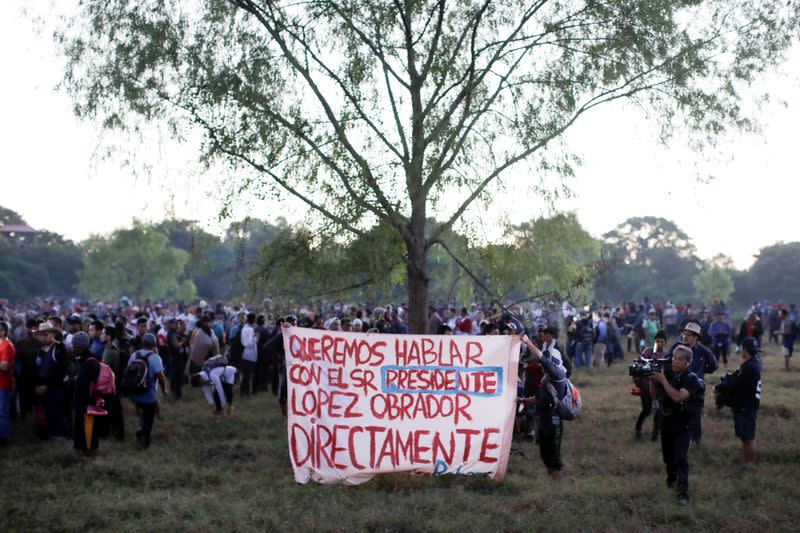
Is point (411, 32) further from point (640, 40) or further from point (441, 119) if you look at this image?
point (640, 40)

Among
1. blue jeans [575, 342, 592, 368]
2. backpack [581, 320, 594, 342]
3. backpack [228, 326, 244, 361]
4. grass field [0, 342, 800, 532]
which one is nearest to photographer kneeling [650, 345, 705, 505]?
grass field [0, 342, 800, 532]

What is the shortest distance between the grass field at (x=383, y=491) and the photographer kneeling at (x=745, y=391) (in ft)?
1.94

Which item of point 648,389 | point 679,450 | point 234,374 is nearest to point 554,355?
point 679,450

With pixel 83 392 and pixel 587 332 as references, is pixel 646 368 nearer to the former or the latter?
pixel 83 392

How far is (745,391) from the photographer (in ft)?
38.5

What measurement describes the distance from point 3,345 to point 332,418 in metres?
5.99

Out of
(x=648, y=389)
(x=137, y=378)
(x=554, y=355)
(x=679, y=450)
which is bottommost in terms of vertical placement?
(x=679, y=450)

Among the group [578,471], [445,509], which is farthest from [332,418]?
[578,471]

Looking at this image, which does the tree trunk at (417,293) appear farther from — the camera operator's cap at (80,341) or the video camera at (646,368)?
the video camera at (646,368)

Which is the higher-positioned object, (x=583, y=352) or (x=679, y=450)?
(x=583, y=352)

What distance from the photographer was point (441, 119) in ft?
47.3

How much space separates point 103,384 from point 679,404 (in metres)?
7.52

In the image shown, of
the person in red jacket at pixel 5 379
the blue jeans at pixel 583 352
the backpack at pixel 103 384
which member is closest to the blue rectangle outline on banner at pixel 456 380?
the backpack at pixel 103 384

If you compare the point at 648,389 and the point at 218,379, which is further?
the point at 218,379
